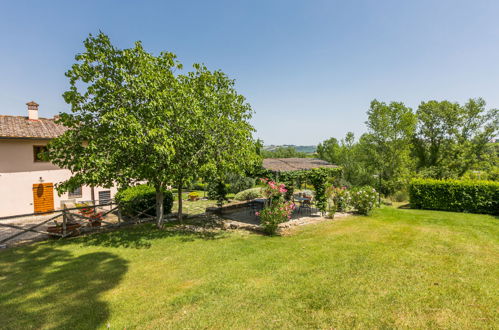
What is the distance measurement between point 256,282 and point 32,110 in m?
22.7

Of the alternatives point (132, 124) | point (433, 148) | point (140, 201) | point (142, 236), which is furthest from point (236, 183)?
point (433, 148)

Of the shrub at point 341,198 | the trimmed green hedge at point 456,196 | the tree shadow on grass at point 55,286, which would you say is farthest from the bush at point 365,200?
the tree shadow on grass at point 55,286

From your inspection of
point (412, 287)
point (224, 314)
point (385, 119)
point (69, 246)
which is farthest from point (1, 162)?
point (385, 119)

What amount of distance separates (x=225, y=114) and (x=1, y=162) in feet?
51.6

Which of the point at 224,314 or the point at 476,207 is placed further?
the point at 476,207

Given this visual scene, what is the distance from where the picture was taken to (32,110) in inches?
743

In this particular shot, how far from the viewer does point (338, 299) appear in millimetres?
4980

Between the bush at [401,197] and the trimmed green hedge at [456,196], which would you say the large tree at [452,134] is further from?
the trimmed green hedge at [456,196]

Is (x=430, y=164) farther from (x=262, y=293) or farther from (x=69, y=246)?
(x=69, y=246)

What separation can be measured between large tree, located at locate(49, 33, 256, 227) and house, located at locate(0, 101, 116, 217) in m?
8.50

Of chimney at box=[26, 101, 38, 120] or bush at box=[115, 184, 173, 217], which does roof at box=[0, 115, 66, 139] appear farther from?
bush at box=[115, 184, 173, 217]

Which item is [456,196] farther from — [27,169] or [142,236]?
[27,169]

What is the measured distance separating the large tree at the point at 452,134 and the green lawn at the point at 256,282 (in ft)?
79.2

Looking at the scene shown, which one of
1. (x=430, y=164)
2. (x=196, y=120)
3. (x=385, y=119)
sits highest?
(x=385, y=119)
